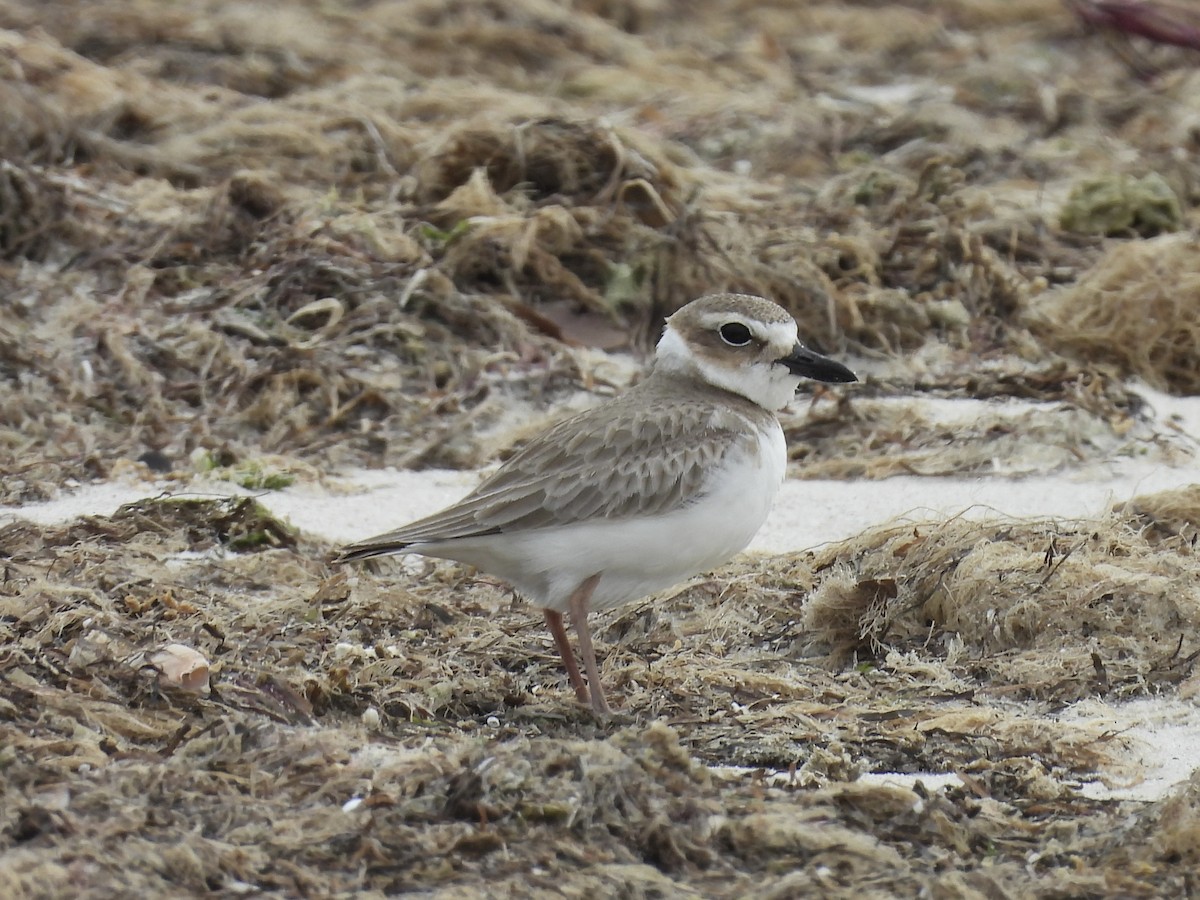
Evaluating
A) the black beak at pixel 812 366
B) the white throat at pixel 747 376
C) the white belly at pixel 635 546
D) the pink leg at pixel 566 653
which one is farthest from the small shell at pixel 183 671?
the black beak at pixel 812 366

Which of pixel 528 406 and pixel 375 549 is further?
pixel 528 406

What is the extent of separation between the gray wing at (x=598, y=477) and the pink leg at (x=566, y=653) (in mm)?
300

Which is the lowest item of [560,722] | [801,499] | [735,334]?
[801,499]

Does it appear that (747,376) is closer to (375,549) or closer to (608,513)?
(608,513)

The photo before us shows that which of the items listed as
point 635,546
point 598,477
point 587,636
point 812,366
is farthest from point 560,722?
point 812,366

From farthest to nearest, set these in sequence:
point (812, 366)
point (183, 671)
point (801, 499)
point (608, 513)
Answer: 1. point (801, 499)
2. point (812, 366)
3. point (608, 513)
4. point (183, 671)

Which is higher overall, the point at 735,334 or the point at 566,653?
the point at 735,334

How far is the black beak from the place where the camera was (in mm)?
5133

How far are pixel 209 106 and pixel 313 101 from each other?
0.57 metres

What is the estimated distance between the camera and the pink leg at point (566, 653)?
4711 mm

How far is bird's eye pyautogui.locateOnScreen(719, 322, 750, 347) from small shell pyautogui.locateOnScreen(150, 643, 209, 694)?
5.70ft

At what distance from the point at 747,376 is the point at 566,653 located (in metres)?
0.97

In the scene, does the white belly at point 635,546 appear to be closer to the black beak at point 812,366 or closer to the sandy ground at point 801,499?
the black beak at point 812,366

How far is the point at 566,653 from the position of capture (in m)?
4.80
